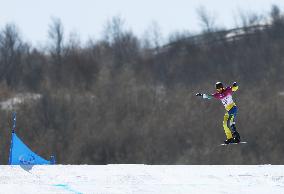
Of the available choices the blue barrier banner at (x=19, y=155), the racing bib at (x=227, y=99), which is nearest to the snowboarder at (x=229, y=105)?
the racing bib at (x=227, y=99)

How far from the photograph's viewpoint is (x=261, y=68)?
182ft

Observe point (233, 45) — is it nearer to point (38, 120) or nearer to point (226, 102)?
point (38, 120)

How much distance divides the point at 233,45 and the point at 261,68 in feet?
17.8

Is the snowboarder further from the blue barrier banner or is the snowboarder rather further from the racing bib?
the blue barrier banner
